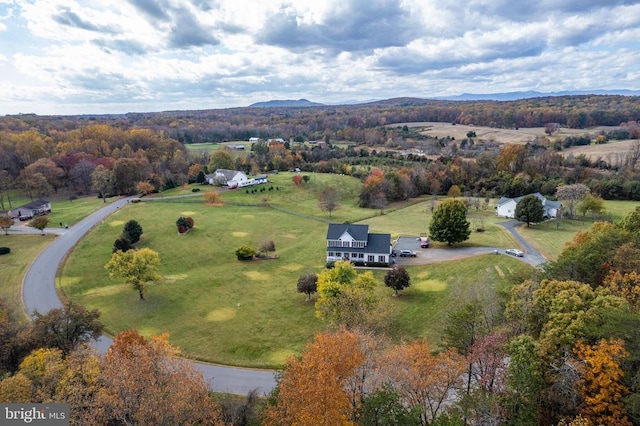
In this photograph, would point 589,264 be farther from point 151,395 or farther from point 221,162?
point 221,162

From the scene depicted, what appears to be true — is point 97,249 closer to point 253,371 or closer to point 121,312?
point 121,312

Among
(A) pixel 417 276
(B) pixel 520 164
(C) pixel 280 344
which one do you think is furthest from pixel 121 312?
(B) pixel 520 164

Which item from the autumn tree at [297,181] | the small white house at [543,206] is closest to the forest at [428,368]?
the small white house at [543,206]

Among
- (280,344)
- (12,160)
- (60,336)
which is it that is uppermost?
(12,160)

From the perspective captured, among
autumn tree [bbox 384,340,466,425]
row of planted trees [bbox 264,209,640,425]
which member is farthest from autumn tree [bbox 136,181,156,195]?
autumn tree [bbox 384,340,466,425]

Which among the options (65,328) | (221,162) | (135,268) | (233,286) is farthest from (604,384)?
(221,162)

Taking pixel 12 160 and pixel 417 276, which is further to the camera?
pixel 12 160

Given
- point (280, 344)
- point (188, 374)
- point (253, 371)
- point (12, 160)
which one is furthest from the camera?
point (12, 160)

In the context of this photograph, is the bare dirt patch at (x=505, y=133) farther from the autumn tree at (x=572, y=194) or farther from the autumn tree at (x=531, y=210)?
the autumn tree at (x=531, y=210)
